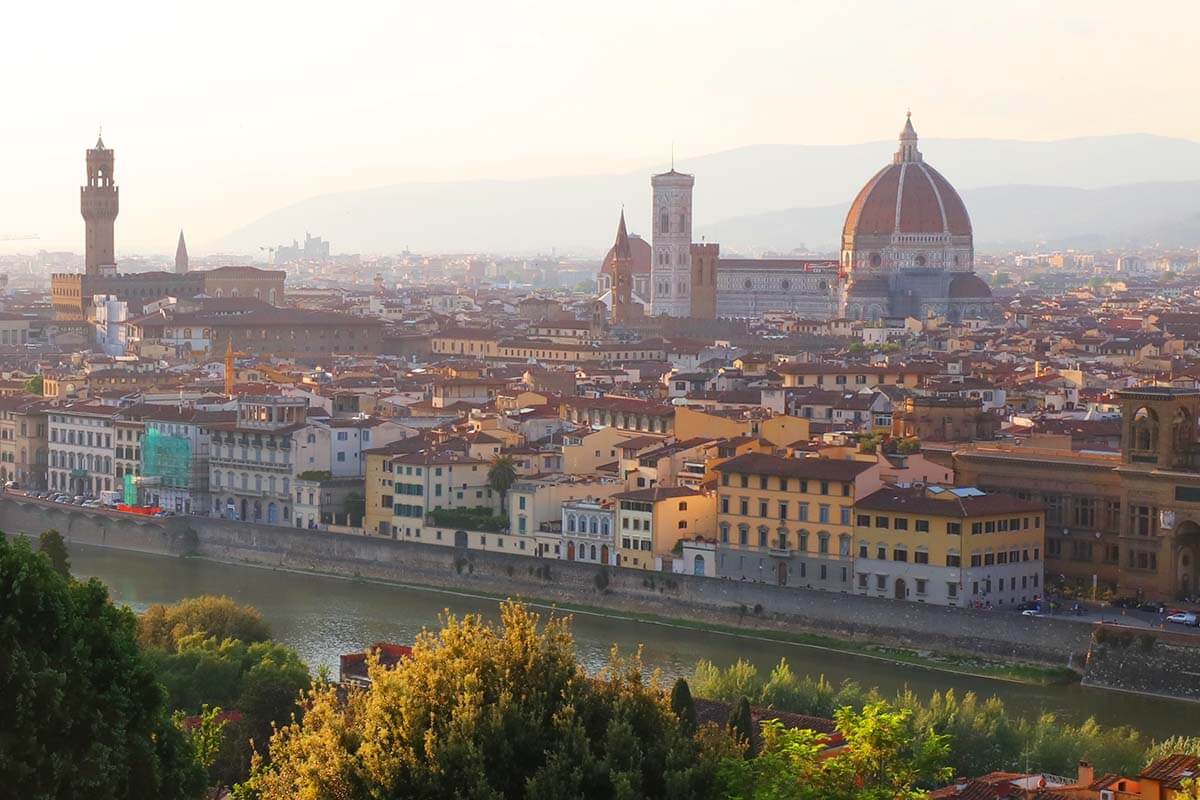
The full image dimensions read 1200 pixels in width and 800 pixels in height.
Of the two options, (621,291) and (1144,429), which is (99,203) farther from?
(1144,429)

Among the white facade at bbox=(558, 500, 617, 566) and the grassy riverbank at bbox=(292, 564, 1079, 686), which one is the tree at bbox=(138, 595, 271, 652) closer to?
the grassy riverbank at bbox=(292, 564, 1079, 686)

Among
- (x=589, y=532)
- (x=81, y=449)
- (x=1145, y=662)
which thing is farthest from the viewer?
(x=81, y=449)

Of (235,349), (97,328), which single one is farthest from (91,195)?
(235,349)

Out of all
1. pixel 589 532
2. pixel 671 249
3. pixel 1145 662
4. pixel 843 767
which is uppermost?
pixel 671 249

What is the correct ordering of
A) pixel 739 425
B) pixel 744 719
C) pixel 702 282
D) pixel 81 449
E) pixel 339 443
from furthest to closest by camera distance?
pixel 702 282 < pixel 81 449 < pixel 339 443 < pixel 739 425 < pixel 744 719

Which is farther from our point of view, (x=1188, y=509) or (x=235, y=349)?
(x=235, y=349)

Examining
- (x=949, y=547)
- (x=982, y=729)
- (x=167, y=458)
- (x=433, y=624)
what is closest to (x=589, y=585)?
(x=433, y=624)

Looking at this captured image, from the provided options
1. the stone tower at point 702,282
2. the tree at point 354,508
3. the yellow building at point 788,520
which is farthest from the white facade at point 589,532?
the stone tower at point 702,282

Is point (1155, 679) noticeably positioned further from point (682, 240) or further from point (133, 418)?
point (682, 240)
